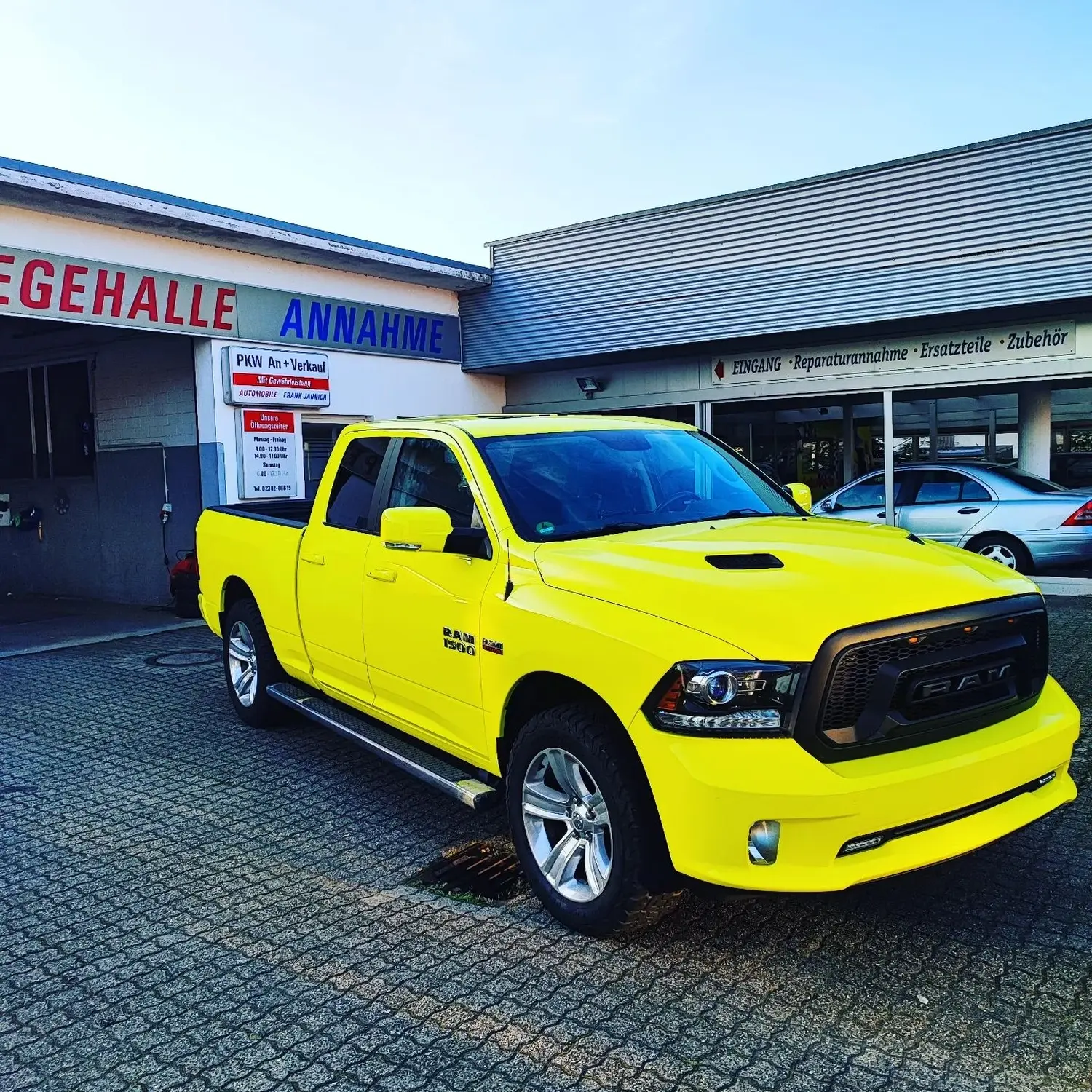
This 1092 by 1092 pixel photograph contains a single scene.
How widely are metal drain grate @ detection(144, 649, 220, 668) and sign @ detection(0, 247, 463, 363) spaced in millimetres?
3602

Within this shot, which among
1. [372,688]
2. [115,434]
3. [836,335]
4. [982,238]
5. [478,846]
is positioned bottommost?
[478,846]

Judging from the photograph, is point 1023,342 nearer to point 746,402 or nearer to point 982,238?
point 982,238

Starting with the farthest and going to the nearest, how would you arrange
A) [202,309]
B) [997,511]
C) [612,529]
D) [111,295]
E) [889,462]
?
1. [889,462]
2. [997,511]
3. [202,309]
4. [111,295]
5. [612,529]

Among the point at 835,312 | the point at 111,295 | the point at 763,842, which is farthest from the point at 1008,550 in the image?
the point at 111,295

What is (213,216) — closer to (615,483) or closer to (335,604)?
(335,604)

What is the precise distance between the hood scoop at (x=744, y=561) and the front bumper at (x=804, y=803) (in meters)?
0.68

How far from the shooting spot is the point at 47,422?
586 inches

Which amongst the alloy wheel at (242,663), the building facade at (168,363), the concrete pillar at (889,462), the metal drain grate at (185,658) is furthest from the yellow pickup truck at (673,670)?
the concrete pillar at (889,462)

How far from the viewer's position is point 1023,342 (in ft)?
36.9

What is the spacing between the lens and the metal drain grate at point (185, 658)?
9.28 metres

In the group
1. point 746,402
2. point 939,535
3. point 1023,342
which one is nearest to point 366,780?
point 939,535

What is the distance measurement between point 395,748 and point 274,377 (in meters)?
8.55

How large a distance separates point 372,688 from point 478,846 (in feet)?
3.19

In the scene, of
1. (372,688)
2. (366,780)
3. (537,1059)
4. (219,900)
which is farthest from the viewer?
(366,780)
